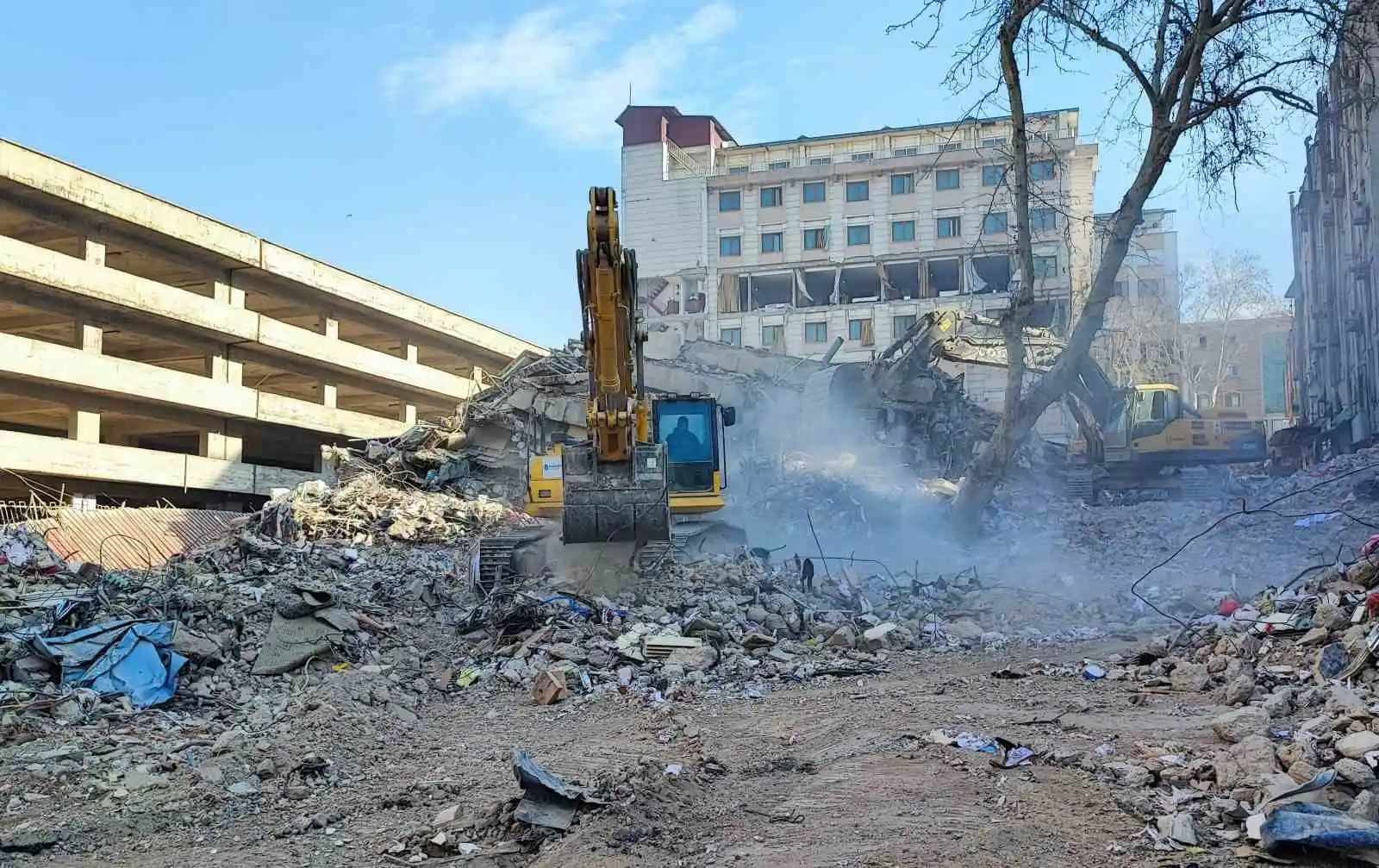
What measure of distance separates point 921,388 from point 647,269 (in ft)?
119

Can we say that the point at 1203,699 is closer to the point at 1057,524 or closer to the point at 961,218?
the point at 1057,524

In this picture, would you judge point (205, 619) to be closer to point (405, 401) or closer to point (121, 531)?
point (121, 531)

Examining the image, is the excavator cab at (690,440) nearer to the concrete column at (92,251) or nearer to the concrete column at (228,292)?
the concrete column at (92,251)

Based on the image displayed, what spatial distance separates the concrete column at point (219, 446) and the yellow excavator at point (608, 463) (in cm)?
1964

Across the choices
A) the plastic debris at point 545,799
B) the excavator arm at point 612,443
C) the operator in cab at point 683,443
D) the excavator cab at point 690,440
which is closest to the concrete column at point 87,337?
the excavator cab at point 690,440

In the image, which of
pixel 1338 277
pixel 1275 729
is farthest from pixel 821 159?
pixel 1275 729

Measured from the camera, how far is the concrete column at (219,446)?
29.9 meters

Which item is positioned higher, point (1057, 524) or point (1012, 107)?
point (1012, 107)

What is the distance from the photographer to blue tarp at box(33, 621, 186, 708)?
27.0 ft

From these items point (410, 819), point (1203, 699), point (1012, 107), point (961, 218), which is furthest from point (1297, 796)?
point (961, 218)

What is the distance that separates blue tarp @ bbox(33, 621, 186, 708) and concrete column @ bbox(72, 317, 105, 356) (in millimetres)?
19695

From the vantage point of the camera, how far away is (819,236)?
2228 inches

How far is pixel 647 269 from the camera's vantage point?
2280 inches

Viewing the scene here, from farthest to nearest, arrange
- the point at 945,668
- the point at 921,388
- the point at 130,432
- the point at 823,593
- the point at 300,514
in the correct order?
1. the point at 130,432
2. the point at 921,388
3. the point at 300,514
4. the point at 823,593
5. the point at 945,668
